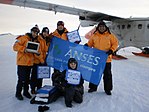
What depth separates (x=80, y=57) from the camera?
5.64 metres

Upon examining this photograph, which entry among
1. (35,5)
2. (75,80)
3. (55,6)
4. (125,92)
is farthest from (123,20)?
(75,80)

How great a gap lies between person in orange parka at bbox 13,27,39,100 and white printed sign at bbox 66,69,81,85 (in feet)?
2.85

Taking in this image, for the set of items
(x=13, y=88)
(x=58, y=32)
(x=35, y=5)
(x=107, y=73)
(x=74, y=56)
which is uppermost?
(x=35, y=5)

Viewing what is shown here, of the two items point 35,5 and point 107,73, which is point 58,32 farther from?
point 35,5

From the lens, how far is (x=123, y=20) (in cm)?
1402

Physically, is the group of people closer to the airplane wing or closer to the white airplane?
the airplane wing

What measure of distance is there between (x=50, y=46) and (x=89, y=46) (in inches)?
37.3

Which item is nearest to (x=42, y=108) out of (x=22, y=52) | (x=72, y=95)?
(x=72, y=95)

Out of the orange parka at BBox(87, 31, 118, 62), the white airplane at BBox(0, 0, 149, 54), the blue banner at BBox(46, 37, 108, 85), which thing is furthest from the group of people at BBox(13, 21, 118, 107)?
the white airplane at BBox(0, 0, 149, 54)

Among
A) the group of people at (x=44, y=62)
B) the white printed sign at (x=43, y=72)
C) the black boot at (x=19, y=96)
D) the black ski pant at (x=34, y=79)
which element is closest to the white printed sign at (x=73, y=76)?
the group of people at (x=44, y=62)

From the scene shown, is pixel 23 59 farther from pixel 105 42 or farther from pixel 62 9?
pixel 62 9

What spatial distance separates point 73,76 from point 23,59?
1115 millimetres

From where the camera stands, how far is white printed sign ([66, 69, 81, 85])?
504 cm

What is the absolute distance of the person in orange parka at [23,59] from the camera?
16.7 ft
